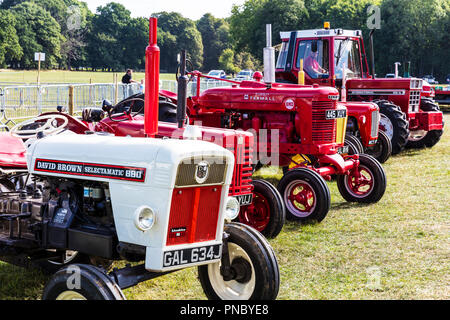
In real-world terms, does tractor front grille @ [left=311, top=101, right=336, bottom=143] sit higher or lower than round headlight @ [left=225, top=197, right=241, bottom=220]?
higher

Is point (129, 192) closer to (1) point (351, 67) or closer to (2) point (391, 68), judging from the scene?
(1) point (351, 67)

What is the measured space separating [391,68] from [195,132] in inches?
1626

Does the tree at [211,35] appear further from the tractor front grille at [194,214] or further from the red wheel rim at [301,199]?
the tractor front grille at [194,214]

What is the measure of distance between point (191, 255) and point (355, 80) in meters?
8.56

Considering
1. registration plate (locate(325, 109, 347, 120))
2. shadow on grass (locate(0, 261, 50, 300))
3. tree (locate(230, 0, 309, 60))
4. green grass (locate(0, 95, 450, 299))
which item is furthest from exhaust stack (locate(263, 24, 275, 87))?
tree (locate(230, 0, 309, 60))

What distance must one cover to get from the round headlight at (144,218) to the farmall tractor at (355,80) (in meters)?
6.39

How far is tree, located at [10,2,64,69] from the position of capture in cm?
4919

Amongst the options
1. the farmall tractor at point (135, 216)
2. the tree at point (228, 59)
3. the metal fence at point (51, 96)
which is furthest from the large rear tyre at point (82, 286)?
the tree at point (228, 59)

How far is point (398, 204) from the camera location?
7242mm

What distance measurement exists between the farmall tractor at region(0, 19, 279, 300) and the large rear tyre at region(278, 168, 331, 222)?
2620 millimetres

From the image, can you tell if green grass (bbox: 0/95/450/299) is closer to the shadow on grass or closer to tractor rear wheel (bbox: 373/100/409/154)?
the shadow on grass

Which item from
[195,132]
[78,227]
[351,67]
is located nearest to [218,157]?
[195,132]

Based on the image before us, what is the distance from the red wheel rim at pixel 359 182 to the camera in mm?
7391

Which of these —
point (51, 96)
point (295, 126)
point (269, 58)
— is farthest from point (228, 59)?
point (269, 58)
